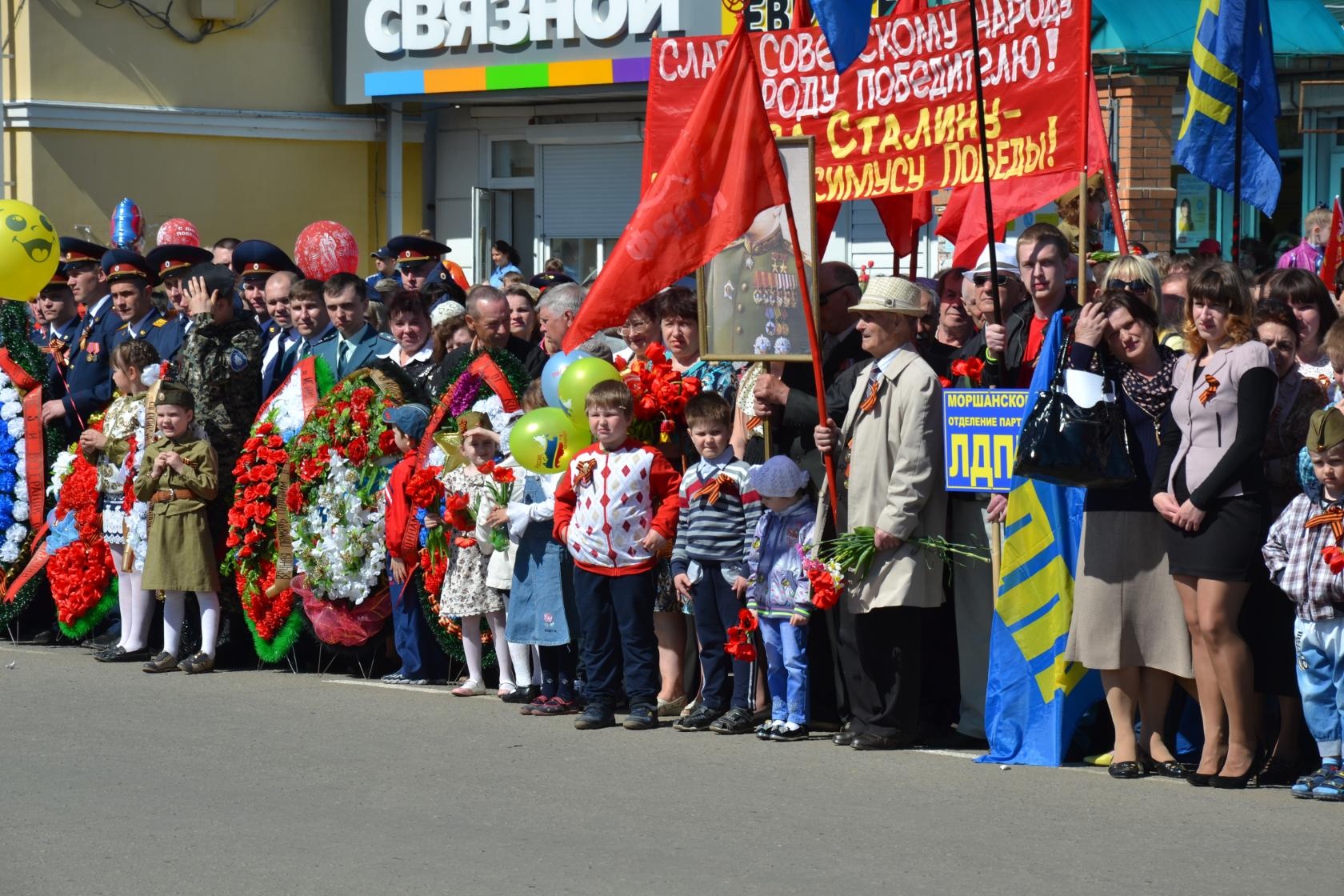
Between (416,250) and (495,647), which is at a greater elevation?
(416,250)

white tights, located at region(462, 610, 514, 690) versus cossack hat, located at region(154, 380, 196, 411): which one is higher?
cossack hat, located at region(154, 380, 196, 411)

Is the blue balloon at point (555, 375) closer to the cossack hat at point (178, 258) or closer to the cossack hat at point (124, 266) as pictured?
the cossack hat at point (178, 258)

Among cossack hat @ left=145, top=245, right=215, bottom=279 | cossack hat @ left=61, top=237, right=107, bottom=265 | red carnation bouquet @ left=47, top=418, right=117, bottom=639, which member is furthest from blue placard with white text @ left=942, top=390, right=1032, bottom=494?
cossack hat @ left=61, top=237, right=107, bottom=265

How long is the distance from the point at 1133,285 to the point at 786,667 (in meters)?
2.11

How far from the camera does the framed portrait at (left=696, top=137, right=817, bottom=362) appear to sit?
8.74 metres

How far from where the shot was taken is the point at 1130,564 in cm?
756

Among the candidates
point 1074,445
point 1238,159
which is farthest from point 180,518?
point 1238,159

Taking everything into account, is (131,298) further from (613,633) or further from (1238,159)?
(1238,159)

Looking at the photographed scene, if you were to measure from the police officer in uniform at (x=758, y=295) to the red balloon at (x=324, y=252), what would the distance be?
6292 mm

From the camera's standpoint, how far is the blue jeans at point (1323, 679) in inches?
277

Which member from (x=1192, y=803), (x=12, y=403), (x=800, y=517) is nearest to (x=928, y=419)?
(x=800, y=517)

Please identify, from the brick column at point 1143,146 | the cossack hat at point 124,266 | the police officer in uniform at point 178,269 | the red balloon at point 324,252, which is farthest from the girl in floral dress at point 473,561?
the brick column at point 1143,146

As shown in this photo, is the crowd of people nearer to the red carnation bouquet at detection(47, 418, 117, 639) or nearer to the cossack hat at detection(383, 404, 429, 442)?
the cossack hat at detection(383, 404, 429, 442)

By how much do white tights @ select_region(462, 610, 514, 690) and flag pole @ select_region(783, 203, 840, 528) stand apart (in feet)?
6.13
